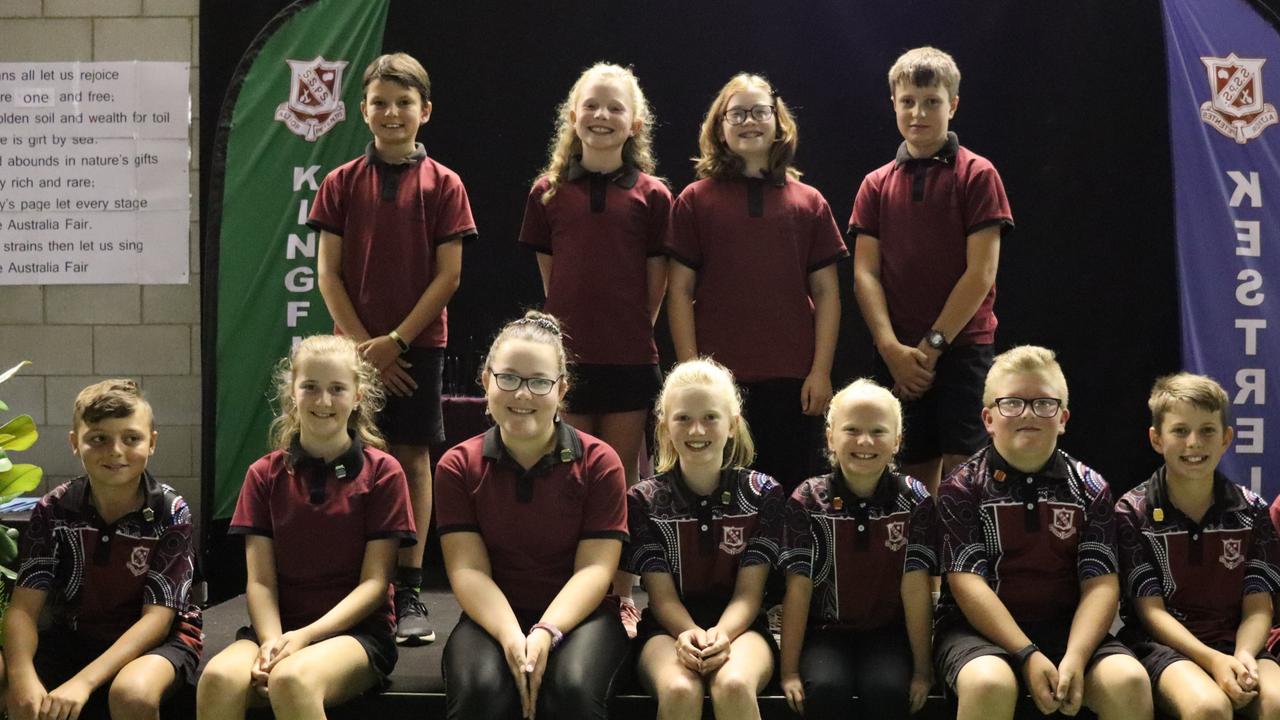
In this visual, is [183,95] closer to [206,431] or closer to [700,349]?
[206,431]

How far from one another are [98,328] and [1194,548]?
4.12m

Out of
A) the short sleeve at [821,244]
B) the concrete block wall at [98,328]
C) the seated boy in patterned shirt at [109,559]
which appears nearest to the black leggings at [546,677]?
the seated boy in patterned shirt at [109,559]

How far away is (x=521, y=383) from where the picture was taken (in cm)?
265

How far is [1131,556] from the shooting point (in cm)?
262

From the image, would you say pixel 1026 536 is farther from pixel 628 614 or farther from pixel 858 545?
pixel 628 614

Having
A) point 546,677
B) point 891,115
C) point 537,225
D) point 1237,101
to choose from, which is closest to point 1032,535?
point 546,677

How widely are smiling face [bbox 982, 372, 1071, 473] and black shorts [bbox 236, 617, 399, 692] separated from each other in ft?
4.89

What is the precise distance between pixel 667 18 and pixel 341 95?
4.22ft

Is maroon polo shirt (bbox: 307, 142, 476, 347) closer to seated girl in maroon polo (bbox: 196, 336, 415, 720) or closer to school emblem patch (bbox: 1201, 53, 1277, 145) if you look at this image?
seated girl in maroon polo (bbox: 196, 336, 415, 720)

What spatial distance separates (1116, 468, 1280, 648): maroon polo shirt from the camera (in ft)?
8.47

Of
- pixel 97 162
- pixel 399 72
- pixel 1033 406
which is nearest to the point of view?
pixel 1033 406

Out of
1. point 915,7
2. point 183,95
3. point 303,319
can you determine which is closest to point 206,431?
point 303,319

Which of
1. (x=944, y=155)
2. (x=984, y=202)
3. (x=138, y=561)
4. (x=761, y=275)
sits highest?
(x=944, y=155)

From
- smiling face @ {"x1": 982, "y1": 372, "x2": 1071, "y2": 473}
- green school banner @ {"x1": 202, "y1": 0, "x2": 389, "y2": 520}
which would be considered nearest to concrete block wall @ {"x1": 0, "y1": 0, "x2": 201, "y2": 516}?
green school banner @ {"x1": 202, "y1": 0, "x2": 389, "y2": 520}
